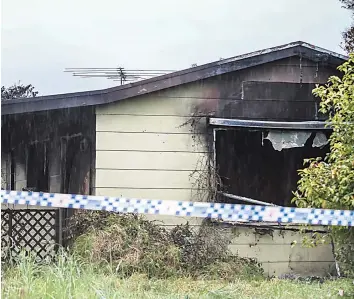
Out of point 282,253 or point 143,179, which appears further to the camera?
point 282,253

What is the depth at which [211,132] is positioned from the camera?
8891mm

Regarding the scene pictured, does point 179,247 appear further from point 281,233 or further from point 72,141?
point 72,141

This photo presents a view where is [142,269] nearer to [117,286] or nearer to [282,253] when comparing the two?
[117,286]

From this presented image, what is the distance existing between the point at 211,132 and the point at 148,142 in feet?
3.11

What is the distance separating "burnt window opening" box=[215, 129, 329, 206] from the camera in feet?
30.2

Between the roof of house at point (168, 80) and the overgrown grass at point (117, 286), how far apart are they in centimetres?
254

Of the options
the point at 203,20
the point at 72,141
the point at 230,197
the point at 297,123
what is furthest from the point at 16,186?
the point at 203,20

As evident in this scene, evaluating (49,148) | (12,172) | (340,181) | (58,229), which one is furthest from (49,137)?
(340,181)

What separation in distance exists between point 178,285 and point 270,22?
1246cm

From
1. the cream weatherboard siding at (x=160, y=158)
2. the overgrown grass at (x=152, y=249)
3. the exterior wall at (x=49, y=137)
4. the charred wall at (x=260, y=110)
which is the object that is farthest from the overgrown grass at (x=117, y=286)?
the exterior wall at (x=49, y=137)

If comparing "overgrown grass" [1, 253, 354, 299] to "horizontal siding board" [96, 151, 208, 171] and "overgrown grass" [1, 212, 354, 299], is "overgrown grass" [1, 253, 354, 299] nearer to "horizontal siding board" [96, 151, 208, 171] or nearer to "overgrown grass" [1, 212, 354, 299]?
"overgrown grass" [1, 212, 354, 299]

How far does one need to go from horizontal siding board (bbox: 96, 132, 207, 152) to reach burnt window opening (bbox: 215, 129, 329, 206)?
0.56 metres

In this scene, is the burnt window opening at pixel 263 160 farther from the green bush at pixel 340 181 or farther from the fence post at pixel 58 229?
the fence post at pixel 58 229

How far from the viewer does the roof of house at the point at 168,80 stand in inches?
328
